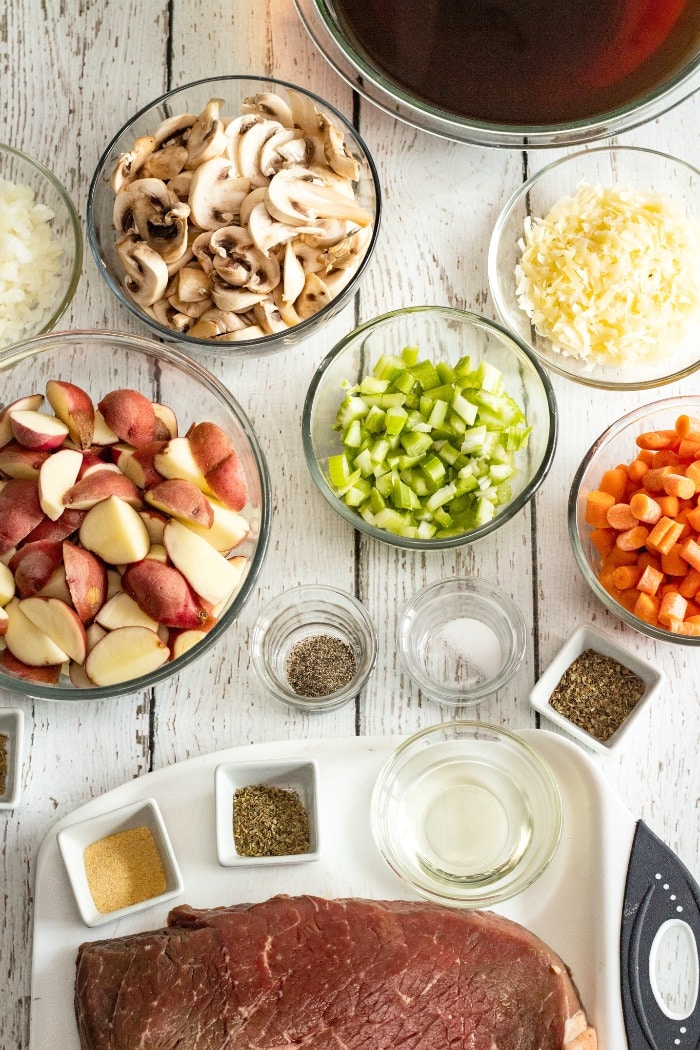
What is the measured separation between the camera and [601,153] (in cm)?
188

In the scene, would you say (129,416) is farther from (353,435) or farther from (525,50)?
(525,50)

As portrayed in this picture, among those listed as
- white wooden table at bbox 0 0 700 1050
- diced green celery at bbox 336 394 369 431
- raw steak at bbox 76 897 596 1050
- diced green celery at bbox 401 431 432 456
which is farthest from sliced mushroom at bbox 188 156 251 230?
raw steak at bbox 76 897 596 1050

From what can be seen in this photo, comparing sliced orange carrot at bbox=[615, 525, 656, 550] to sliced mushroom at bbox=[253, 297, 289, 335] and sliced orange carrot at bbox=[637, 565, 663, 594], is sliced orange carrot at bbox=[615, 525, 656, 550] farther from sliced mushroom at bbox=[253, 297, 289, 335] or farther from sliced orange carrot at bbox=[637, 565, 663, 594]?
sliced mushroom at bbox=[253, 297, 289, 335]

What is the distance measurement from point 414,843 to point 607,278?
109cm

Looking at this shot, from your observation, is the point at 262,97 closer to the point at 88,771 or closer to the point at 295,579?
the point at 295,579

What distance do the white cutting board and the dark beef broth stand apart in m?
1.10

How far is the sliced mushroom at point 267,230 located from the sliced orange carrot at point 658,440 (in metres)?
0.71

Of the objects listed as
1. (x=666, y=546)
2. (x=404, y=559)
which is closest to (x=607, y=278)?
(x=666, y=546)

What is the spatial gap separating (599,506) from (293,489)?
577 mm

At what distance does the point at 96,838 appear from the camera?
5.52 feet

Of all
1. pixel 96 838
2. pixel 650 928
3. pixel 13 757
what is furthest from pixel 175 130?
pixel 650 928

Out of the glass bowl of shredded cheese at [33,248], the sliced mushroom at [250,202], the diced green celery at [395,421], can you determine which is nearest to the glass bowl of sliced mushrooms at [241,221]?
the sliced mushroom at [250,202]

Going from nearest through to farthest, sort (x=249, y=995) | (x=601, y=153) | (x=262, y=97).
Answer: (x=249, y=995) → (x=262, y=97) → (x=601, y=153)

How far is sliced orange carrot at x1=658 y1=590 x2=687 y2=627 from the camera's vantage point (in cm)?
165
